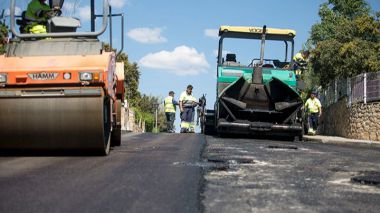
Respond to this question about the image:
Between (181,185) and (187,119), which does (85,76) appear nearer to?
(181,185)

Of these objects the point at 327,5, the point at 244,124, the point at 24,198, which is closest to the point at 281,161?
the point at 24,198

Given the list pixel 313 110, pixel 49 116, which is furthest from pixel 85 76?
pixel 313 110

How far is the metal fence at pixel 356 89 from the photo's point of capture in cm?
1738

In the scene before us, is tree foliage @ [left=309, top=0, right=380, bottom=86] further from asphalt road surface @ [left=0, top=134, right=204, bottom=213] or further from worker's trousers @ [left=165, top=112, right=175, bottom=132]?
asphalt road surface @ [left=0, top=134, right=204, bottom=213]

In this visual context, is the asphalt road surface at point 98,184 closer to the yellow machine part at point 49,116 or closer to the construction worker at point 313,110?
the yellow machine part at point 49,116

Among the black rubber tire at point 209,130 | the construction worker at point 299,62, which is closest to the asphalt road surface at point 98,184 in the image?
the construction worker at point 299,62

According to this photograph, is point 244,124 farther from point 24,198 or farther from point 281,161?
point 24,198

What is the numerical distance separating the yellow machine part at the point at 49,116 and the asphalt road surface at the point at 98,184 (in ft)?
0.85

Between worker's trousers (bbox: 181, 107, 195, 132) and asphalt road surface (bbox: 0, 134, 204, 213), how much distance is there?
36.6 ft

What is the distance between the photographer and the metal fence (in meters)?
17.4

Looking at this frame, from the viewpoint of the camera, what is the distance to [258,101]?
44.3ft

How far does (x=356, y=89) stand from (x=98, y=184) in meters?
15.9

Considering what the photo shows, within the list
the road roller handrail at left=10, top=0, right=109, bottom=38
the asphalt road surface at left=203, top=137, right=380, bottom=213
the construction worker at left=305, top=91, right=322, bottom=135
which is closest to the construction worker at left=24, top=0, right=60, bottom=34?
the road roller handrail at left=10, top=0, right=109, bottom=38

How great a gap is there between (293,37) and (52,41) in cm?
854
